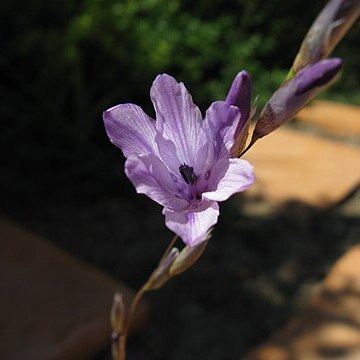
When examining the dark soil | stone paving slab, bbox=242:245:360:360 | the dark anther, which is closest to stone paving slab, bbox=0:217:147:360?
the dark soil

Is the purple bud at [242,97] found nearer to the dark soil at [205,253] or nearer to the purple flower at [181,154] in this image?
the purple flower at [181,154]

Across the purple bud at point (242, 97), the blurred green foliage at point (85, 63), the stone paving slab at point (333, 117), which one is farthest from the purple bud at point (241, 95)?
the stone paving slab at point (333, 117)

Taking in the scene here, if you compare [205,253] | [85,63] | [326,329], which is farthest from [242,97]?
[85,63]

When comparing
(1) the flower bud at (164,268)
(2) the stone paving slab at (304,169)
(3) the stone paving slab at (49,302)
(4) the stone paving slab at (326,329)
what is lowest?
(2) the stone paving slab at (304,169)

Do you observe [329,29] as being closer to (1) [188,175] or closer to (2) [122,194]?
(1) [188,175]

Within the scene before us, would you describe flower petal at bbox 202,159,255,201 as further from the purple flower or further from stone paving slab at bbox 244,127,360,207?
stone paving slab at bbox 244,127,360,207

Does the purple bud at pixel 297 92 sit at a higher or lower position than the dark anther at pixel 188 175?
higher
